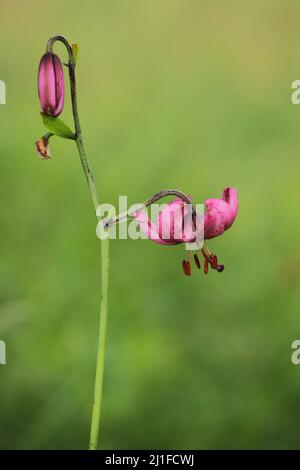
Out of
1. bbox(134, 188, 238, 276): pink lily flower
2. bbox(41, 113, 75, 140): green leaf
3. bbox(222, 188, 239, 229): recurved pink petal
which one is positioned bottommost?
bbox(134, 188, 238, 276): pink lily flower

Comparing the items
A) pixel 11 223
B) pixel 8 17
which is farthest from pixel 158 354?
pixel 8 17

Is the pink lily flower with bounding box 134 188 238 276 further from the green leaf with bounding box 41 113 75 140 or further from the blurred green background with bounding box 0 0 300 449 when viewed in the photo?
the blurred green background with bounding box 0 0 300 449

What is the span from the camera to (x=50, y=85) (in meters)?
0.89

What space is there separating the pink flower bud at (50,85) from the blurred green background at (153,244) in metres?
0.69

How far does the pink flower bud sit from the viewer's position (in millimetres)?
888

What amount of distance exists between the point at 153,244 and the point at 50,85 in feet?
4.28

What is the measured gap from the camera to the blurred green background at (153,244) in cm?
154

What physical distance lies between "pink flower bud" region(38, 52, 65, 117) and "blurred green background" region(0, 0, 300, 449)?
0.69 meters

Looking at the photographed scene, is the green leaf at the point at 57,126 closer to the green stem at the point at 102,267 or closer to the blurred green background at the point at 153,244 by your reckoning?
the green stem at the point at 102,267

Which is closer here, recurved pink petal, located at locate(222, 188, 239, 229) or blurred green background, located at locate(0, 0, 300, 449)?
recurved pink petal, located at locate(222, 188, 239, 229)

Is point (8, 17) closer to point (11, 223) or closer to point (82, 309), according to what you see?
point (11, 223)

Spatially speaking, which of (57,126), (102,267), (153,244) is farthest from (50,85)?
(153,244)

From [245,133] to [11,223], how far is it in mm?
1199

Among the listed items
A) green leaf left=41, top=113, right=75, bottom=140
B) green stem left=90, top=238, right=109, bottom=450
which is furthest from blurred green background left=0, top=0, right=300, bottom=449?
green leaf left=41, top=113, right=75, bottom=140
